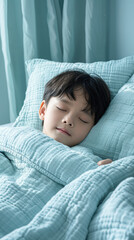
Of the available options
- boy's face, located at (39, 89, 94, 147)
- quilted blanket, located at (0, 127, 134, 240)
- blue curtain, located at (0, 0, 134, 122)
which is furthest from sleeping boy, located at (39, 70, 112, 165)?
blue curtain, located at (0, 0, 134, 122)

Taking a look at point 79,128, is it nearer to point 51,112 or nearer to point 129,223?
point 51,112

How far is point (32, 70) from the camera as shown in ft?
5.70

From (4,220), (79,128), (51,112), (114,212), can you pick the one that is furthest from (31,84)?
(114,212)

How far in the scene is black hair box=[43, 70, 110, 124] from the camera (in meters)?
1.39

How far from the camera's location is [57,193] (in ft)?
2.67

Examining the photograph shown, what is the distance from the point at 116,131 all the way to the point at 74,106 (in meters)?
0.23

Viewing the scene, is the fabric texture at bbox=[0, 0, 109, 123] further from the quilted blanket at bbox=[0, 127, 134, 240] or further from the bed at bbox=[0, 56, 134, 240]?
the quilted blanket at bbox=[0, 127, 134, 240]

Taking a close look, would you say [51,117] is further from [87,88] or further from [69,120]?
[87,88]

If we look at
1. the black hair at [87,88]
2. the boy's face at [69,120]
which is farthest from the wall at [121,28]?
the boy's face at [69,120]

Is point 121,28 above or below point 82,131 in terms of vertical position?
above

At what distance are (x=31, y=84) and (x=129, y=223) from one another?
112 cm

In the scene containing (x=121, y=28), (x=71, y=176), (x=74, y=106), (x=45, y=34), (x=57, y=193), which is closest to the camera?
(x=57, y=193)

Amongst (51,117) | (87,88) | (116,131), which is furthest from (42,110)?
(116,131)

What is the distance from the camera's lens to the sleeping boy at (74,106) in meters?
1.34
